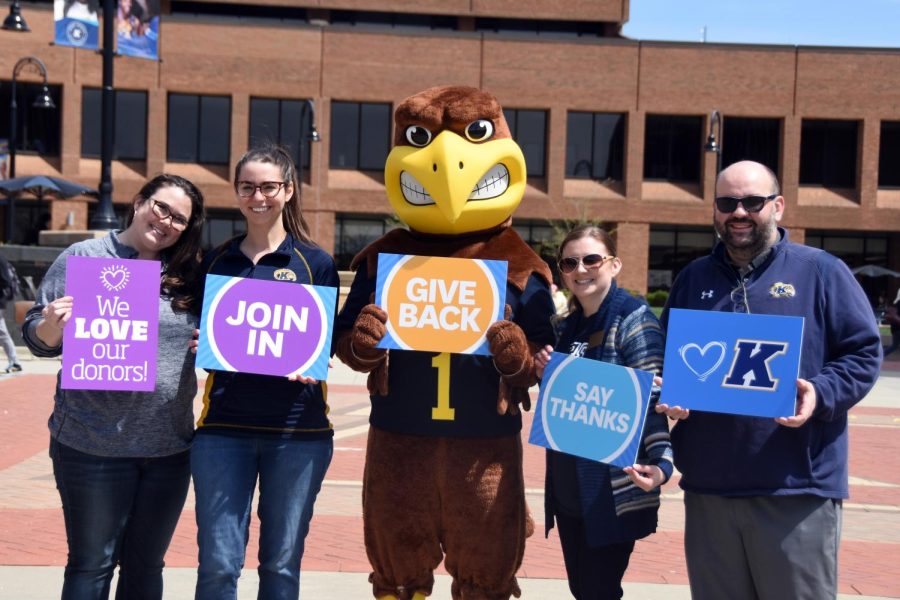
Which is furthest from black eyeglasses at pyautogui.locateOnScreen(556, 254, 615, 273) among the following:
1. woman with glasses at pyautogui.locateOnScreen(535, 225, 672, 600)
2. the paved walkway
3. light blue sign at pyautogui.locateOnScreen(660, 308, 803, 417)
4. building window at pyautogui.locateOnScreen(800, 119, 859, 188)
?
building window at pyautogui.locateOnScreen(800, 119, 859, 188)

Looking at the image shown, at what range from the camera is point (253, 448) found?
4090mm

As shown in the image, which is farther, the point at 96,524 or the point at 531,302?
the point at 531,302

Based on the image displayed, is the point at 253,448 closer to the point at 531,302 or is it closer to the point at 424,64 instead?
the point at 531,302

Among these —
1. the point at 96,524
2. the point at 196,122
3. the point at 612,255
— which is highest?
the point at 196,122

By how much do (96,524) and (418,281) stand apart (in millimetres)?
1602

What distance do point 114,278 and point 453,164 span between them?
149 cm

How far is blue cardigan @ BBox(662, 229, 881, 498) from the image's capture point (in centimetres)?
358

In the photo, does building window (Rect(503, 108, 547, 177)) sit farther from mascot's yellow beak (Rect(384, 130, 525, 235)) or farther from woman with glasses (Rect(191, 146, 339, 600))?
woman with glasses (Rect(191, 146, 339, 600))

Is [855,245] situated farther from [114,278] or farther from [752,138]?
[114,278]

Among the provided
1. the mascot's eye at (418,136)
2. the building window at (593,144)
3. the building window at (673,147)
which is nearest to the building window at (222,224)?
the building window at (593,144)

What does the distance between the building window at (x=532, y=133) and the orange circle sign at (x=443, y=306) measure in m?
34.0

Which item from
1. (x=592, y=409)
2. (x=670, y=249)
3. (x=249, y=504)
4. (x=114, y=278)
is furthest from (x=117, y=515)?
(x=670, y=249)

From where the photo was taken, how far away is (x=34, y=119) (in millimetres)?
37375

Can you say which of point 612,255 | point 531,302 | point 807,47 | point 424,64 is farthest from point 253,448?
point 807,47
